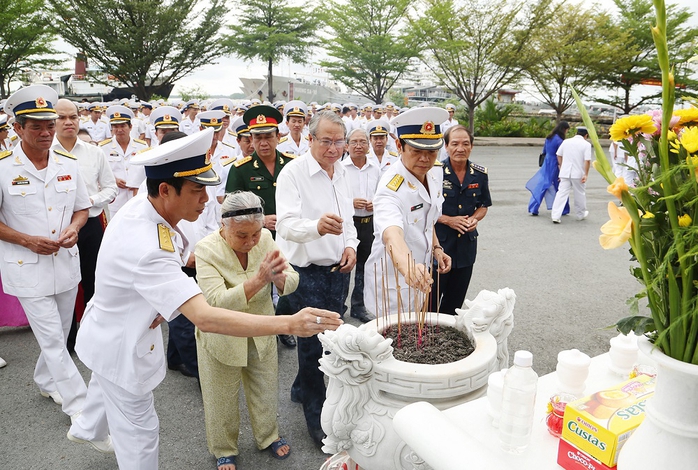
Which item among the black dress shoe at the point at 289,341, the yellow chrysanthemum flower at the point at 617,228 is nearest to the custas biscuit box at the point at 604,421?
the yellow chrysanthemum flower at the point at 617,228

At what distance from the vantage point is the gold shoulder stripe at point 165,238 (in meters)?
1.99

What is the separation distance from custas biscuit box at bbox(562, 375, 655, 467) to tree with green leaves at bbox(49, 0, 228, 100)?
2725 cm

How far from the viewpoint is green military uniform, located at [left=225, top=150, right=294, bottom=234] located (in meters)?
4.25

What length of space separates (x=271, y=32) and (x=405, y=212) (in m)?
25.2

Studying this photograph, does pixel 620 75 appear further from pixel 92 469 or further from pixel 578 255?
pixel 92 469

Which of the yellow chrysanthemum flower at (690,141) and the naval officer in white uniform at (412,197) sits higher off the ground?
the yellow chrysanthemum flower at (690,141)

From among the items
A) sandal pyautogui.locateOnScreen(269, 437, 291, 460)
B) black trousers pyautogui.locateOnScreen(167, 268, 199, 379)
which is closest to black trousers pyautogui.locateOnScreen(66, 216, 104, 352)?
black trousers pyautogui.locateOnScreen(167, 268, 199, 379)

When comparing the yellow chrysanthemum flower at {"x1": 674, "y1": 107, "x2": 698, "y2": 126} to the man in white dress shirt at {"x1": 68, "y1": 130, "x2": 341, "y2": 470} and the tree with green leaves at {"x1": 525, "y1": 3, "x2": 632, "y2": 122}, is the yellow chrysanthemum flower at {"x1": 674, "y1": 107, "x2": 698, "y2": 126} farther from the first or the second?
the tree with green leaves at {"x1": 525, "y1": 3, "x2": 632, "y2": 122}

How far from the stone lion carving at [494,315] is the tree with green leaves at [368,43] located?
23.7 meters

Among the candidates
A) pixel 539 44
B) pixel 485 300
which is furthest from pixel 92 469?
pixel 539 44

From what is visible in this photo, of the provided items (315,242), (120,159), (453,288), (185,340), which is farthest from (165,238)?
(120,159)

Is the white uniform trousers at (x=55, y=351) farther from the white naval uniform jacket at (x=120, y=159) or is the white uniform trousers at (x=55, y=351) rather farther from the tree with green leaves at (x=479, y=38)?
the tree with green leaves at (x=479, y=38)

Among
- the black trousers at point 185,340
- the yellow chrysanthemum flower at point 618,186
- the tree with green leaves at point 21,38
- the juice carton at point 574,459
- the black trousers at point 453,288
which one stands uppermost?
the tree with green leaves at point 21,38

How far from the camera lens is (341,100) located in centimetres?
2917
